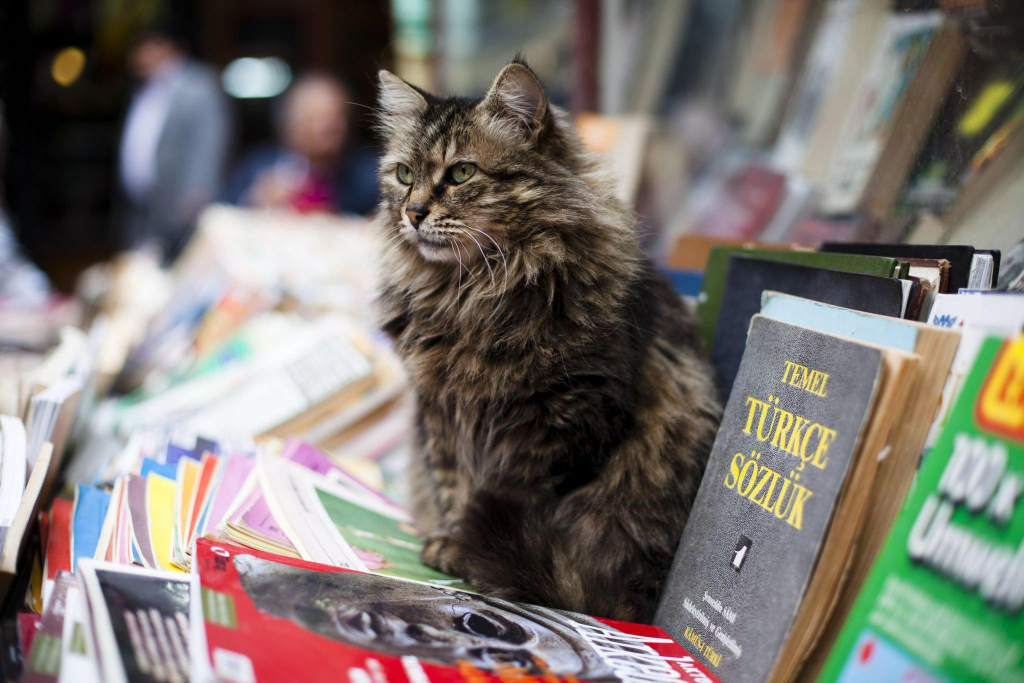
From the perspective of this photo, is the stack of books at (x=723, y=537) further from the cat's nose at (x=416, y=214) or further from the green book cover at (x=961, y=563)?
the cat's nose at (x=416, y=214)

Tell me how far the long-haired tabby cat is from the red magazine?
0.11 metres

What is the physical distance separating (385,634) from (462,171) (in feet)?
2.51

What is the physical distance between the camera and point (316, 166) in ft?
11.7

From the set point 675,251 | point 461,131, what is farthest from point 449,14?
→ point 461,131

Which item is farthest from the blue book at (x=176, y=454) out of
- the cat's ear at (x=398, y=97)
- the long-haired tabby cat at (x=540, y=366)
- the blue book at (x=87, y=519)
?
the cat's ear at (x=398, y=97)

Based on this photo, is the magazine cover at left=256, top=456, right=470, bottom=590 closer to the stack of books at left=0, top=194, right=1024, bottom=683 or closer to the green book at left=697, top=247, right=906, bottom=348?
the stack of books at left=0, top=194, right=1024, bottom=683

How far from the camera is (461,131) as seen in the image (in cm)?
119

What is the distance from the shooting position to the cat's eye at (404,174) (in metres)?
1.27

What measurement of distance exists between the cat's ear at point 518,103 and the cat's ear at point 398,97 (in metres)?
0.19

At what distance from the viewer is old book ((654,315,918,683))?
725mm

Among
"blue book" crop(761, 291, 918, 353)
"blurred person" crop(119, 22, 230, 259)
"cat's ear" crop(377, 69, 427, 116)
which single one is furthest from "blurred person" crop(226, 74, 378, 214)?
"blue book" crop(761, 291, 918, 353)

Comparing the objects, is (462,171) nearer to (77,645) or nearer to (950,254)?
(950,254)

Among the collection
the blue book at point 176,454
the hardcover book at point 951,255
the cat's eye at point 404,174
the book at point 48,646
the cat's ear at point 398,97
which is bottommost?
the blue book at point 176,454

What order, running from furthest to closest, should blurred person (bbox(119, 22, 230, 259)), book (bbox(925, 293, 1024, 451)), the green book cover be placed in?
blurred person (bbox(119, 22, 230, 259)), book (bbox(925, 293, 1024, 451)), the green book cover
